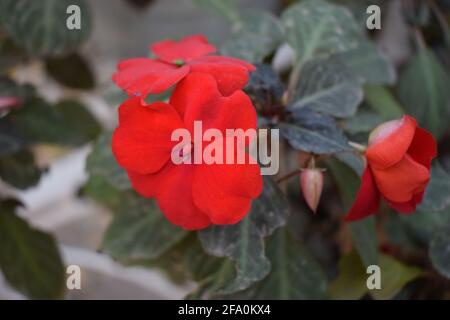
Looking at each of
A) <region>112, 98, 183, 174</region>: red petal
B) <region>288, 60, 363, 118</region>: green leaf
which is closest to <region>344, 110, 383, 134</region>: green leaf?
<region>288, 60, 363, 118</region>: green leaf

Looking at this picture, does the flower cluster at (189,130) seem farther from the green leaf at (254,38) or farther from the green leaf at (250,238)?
the green leaf at (254,38)

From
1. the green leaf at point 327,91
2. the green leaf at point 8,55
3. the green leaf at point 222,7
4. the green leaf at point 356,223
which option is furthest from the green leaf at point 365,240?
the green leaf at point 8,55

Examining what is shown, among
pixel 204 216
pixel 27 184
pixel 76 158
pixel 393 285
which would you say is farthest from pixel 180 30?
pixel 204 216

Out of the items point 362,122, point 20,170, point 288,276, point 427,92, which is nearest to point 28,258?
point 20,170

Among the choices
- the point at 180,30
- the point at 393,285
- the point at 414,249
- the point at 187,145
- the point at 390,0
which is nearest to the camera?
the point at 187,145

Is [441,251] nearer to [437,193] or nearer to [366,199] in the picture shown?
[437,193]

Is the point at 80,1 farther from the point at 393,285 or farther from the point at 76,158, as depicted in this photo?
the point at 76,158

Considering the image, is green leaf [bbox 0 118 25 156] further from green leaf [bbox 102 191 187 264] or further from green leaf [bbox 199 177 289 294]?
green leaf [bbox 199 177 289 294]
